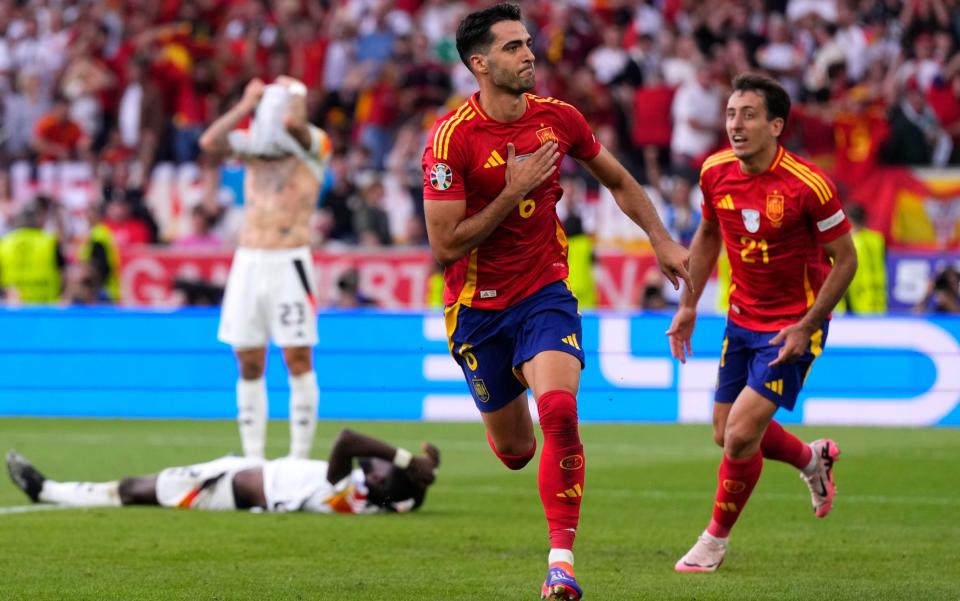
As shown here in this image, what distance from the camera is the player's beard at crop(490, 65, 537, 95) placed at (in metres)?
6.96

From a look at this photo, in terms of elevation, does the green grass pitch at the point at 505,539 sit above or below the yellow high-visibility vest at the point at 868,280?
below

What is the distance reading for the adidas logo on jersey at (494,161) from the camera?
23.0ft

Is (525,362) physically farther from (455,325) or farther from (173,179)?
(173,179)

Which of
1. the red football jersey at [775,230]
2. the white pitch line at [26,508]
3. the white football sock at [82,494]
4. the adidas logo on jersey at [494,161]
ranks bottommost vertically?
the white pitch line at [26,508]

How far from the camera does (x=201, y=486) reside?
32.8ft

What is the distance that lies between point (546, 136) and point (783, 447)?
2.43 m

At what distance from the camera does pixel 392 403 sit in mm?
15633

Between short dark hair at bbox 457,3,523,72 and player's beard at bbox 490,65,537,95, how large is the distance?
0.42ft

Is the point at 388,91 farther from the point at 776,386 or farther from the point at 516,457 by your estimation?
the point at 516,457

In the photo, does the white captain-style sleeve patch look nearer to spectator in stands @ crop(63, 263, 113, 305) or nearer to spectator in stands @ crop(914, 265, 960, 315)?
spectator in stands @ crop(914, 265, 960, 315)

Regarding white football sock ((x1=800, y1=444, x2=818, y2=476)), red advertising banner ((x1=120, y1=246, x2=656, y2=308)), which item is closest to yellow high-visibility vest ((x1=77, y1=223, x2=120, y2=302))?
red advertising banner ((x1=120, y1=246, x2=656, y2=308))

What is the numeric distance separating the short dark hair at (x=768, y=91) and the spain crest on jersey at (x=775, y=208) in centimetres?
39

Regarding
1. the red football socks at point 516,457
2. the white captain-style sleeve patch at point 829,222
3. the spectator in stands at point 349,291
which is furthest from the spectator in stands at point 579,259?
the red football socks at point 516,457

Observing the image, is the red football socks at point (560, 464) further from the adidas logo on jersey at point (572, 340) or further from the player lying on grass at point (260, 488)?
the player lying on grass at point (260, 488)
